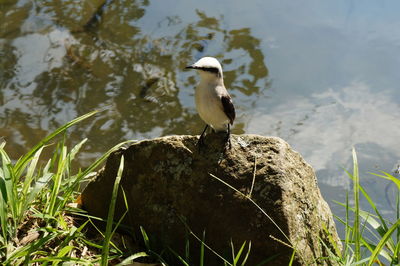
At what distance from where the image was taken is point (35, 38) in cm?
805

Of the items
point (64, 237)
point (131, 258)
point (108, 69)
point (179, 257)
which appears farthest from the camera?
point (108, 69)

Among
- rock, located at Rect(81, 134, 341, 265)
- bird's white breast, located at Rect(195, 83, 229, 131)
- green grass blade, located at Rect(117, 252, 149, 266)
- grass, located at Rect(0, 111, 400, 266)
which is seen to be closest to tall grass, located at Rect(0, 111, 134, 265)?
grass, located at Rect(0, 111, 400, 266)

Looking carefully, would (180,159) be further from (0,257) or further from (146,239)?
(0,257)

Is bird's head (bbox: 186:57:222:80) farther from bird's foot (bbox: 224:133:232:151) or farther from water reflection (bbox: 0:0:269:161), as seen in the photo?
water reflection (bbox: 0:0:269:161)

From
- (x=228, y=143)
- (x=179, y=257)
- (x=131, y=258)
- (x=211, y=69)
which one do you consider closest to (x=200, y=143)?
(x=228, y=143)

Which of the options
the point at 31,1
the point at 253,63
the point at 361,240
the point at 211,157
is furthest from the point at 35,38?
the point at 361,240

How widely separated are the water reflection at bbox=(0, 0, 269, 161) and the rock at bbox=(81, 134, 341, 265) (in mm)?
2930

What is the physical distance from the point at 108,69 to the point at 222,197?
15.0ft

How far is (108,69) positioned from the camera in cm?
766

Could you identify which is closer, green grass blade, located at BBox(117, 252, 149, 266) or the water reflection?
green grass blade, located at BBox(117, 252, 149, 266)

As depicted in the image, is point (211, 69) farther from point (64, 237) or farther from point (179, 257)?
point (64, 237)

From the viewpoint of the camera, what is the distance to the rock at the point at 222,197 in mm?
3418

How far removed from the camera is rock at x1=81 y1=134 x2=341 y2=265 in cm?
342

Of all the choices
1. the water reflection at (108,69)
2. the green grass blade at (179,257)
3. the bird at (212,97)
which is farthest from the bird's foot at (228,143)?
the water reflection at (108,69)
